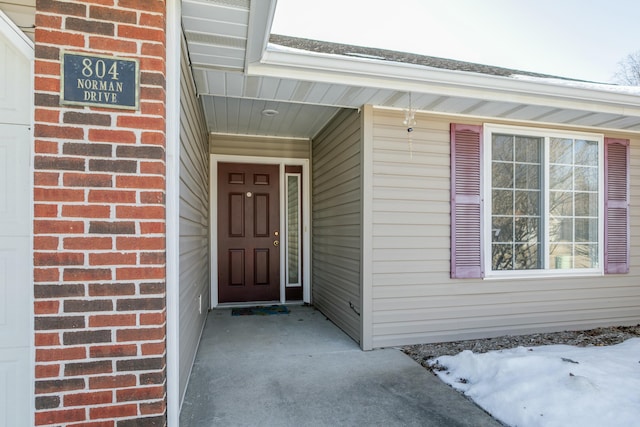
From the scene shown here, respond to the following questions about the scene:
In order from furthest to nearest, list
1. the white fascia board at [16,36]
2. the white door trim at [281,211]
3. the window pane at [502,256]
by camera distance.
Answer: the white door trim at [281,211]
the window pane at [502,256]
the white fascia board at [16,36]

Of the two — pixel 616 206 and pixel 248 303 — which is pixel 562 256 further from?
pixel 248 303

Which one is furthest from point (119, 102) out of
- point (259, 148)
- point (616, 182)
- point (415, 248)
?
point (616, 182)

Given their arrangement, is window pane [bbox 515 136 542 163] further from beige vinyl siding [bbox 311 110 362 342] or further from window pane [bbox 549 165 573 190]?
beige vinyl siding [bbox 311 110 362 342]

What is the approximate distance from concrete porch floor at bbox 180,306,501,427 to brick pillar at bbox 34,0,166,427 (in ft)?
2.29

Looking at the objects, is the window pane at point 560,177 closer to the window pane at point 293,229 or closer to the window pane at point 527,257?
the window pane at point 527,257

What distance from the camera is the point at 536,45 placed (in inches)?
401

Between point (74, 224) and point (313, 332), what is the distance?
8.97 ft

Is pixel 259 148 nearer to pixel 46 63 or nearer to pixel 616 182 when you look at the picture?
pixel 46 63

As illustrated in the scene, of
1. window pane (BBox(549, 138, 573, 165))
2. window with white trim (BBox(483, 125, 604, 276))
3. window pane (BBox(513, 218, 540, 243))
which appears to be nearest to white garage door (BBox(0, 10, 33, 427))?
window with white trim (BBox(483, 125, 604, 276))

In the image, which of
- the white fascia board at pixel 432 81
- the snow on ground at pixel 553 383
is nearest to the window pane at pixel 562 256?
the snow on ground at pixel 553 383

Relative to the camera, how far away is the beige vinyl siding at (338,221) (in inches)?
142

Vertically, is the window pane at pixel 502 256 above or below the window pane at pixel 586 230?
below

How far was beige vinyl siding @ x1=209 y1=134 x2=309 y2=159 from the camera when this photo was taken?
4949 millimetres

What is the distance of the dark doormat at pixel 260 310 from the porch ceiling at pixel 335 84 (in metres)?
2.39
